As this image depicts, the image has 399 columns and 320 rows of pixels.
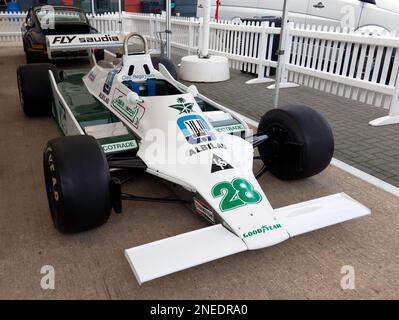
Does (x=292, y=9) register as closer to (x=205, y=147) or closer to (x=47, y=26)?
(x=47, y=26)

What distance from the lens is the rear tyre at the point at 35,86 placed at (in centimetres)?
453

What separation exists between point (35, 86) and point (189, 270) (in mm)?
3348

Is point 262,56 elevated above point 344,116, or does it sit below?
above

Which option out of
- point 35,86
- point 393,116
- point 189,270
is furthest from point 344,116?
point 35,86

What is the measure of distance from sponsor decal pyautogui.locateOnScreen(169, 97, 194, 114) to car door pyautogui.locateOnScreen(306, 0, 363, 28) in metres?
5.58

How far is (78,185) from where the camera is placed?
223 centimetres

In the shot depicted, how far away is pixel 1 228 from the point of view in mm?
2611

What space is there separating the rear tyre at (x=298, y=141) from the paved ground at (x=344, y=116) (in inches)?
36.3

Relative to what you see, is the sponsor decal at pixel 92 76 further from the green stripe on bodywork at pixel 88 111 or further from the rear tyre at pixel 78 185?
the rear tyre at pixel 78 185

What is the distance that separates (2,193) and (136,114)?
1254 mm

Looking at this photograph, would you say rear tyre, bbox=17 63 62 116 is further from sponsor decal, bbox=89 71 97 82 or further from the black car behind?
the black car behind

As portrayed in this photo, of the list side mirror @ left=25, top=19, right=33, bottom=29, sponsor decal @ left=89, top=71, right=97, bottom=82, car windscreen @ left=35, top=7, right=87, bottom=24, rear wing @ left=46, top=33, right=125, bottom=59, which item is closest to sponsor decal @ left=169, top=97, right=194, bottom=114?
sponsor decal @ left=89, top=71, right=97, bottom=82

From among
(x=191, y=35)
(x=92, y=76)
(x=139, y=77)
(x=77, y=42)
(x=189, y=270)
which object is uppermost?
(x=77, y=42)
